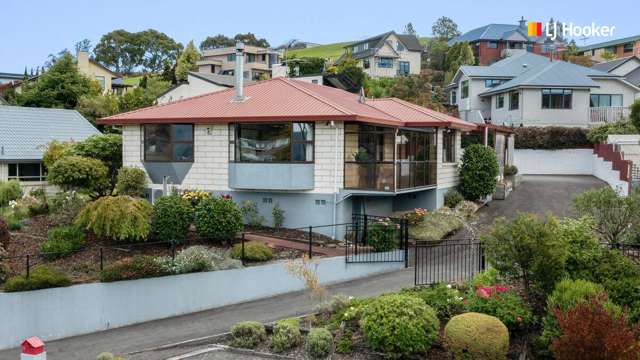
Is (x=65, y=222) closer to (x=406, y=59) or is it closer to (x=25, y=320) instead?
(x=25, y=320)

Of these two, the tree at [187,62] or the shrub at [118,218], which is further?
the tree at [187,62]

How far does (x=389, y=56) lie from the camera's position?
84500 mm

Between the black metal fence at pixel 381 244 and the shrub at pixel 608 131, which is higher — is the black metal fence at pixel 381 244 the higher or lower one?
the lower one

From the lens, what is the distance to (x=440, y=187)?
86.0 feet

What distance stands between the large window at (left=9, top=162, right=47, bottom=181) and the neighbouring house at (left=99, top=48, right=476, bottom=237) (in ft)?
39.1

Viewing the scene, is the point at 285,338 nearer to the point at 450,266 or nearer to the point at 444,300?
the point at 444,300

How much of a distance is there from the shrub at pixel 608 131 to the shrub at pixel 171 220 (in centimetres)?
2889

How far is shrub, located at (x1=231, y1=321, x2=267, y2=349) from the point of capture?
11.8 meters

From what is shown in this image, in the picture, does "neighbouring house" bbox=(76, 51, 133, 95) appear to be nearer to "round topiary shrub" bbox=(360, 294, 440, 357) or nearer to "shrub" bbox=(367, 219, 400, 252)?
"shrub" bbox=(367, 219, 400, 252)

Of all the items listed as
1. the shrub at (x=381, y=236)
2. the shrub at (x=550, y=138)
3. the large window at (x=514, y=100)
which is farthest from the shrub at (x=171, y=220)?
the large window at (x=514, y=100)

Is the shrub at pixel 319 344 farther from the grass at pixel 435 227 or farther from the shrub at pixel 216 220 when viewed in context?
the grass at pixel 435 227

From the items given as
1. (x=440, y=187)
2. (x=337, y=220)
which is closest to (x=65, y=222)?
(x=337, y=220)

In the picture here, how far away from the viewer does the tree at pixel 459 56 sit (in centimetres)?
7831

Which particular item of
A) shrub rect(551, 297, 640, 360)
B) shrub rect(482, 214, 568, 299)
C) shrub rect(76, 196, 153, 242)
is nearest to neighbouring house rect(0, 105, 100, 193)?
shrub rect(76, 196, 153, 242)
